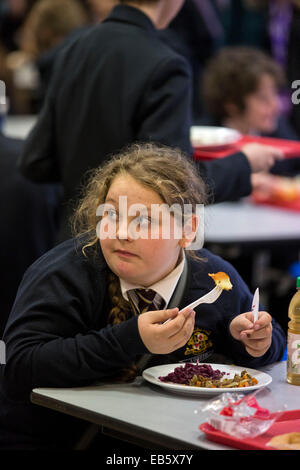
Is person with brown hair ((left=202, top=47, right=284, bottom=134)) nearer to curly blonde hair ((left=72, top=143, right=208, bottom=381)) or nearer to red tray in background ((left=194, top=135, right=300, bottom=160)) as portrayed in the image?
red tray in background ((left=194, top=135, right=300, bottom=160))

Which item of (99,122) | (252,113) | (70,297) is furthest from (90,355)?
(252,113)

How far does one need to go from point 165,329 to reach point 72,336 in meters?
0.28

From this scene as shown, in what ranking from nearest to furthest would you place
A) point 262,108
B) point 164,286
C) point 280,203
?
point 164,286 < point 280,203 < point 262,108

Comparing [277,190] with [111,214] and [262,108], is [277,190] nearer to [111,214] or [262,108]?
[262,108]

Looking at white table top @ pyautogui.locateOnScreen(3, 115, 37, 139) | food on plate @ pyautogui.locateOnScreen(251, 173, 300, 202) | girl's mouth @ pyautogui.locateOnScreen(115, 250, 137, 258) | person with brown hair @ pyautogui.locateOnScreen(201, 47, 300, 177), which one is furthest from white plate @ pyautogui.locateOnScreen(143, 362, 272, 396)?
person with brown hair @ pyautogui.locateOnScreen(201, 47, 300, 177)

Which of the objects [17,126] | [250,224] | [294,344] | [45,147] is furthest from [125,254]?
[17,126]

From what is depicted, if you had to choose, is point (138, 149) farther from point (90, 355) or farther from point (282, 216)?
point (282, 216)

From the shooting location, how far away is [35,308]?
6.34 ft

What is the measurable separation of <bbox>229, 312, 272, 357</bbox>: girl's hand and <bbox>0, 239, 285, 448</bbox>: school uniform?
34 mm

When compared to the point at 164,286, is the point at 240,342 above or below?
below

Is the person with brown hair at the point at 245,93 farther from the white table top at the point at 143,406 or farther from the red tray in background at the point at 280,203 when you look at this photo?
the white table top at the point at 143,406

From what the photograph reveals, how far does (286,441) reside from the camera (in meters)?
1.64

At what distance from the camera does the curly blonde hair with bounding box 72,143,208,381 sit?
1.96 m
